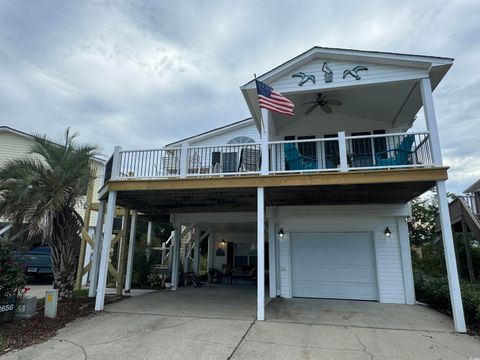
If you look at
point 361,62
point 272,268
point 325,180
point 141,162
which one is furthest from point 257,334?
point 361,62

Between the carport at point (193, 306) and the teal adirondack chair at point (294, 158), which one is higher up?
the teal adirondack chair at point (294, 158)

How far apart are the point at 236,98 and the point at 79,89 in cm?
876

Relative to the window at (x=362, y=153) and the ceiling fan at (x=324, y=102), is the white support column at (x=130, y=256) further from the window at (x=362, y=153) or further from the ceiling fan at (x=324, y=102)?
the window at (x=362, y=153)

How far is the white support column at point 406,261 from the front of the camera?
8.85 m

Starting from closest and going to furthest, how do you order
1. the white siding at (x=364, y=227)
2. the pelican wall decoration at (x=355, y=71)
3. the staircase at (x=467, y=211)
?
the pelican wall decoration at (x=355, y=71), the staircase at (x=467, y=211), the white siding at (x=364, y=227)

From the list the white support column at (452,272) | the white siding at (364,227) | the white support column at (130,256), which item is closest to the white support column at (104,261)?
the white support column at (130,256)

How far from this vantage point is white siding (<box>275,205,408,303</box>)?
910 cm

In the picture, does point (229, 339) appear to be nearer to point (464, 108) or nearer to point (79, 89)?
point (79, 89)

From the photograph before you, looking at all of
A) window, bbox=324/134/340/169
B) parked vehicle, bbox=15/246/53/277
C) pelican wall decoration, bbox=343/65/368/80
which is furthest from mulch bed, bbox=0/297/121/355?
pelican wall decoration, bbox=343/65/368/80

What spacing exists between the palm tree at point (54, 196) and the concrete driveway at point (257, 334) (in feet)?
6.44

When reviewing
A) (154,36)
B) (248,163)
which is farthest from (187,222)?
(154,36)

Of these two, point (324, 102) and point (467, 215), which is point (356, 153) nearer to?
point (324, 102)

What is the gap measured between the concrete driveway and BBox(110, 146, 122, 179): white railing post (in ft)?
12.1

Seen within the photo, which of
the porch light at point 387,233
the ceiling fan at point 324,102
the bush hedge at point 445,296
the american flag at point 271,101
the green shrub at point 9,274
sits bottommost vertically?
the bush hedge at point 445,296
